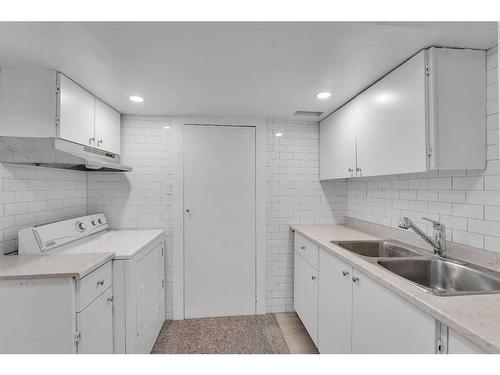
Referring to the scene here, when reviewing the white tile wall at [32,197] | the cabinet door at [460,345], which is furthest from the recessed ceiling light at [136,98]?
the cabinet door at [460,345]

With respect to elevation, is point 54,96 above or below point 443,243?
above

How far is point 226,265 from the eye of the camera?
271cm

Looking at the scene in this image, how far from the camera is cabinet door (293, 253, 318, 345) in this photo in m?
2.10

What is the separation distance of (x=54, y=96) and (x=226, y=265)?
208 centimetres

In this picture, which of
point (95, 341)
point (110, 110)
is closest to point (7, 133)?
point (110, 110)

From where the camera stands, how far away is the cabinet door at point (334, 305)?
1.59m

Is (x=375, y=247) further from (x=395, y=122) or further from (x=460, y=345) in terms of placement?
(x=460, y=345)

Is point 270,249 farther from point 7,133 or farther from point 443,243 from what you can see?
point 7,133

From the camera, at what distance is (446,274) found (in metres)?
1.47

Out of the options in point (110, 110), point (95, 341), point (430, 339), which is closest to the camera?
point (430, 339)

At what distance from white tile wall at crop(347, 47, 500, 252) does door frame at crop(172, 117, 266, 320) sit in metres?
1.24

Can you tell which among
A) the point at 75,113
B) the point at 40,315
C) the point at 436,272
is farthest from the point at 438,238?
the point at 75,113

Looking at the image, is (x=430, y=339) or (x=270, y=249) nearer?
(x=430, y=339)

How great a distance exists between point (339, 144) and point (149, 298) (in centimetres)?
217
